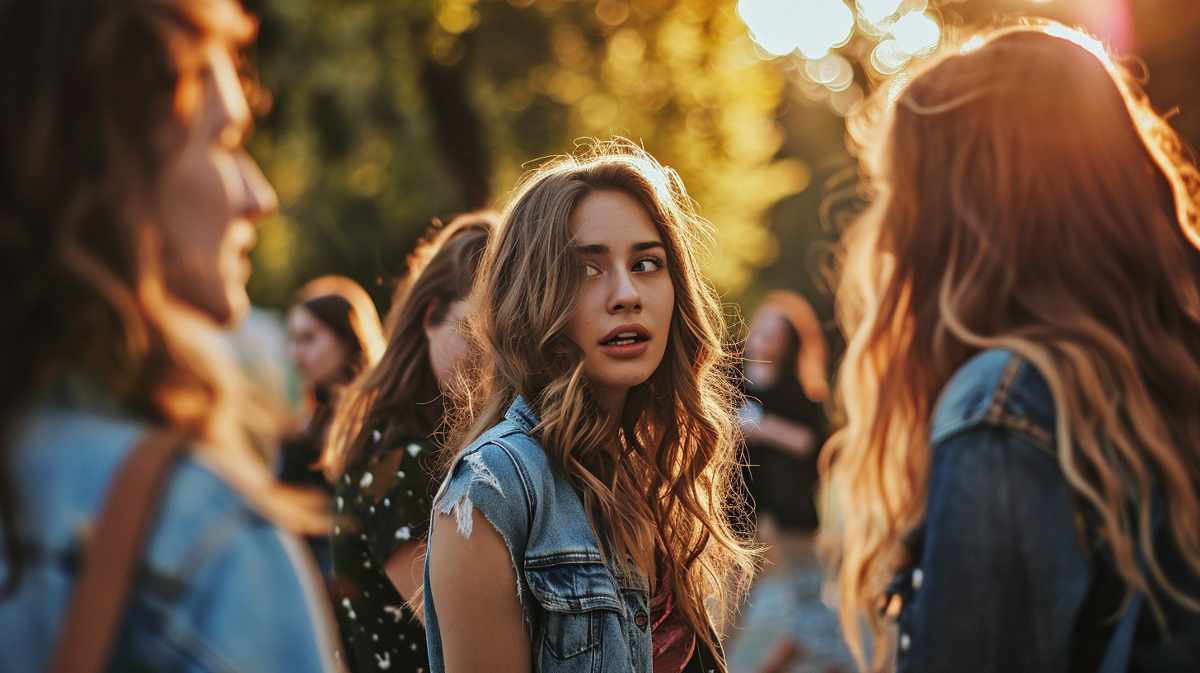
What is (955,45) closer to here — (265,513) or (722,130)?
(265,513)

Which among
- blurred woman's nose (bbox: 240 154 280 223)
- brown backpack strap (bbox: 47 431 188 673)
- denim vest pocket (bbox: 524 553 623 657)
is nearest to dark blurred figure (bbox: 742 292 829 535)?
denim vest pocket (bbox: 524 553 623 657)

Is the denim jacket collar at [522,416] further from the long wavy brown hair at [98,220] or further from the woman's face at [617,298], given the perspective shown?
the long wavy brown hair at [98,220]

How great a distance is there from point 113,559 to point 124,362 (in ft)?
0.76

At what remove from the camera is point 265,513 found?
1087 millimetres

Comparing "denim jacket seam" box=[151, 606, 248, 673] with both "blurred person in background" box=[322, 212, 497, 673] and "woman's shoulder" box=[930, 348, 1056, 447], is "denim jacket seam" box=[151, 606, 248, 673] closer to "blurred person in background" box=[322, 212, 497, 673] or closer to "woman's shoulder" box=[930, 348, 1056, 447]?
"woman's shoulder" box=[930, 348, 1056, 447]

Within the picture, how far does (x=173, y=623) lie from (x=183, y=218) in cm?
48

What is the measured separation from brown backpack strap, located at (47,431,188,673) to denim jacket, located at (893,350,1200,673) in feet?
3.82

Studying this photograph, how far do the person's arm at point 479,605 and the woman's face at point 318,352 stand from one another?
9.90 feet

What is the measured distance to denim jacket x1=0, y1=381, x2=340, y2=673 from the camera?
0.99 m

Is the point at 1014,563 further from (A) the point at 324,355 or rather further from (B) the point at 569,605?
(A) the point at 324,355

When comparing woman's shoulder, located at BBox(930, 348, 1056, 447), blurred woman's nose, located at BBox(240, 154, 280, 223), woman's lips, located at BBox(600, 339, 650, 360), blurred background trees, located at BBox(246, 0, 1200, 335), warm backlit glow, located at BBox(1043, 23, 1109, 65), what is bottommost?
woman's shoulder, located at BBox(930, 348, 1056, 447)

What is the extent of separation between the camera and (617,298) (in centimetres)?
230

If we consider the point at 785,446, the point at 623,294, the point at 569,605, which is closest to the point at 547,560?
the point at 569,605

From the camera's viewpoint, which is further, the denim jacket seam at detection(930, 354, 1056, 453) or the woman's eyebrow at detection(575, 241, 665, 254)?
the woman's eyebrow at detection(575, 241, 665, 254)
